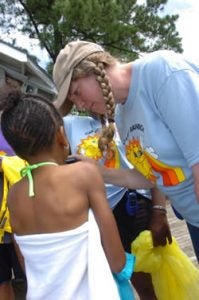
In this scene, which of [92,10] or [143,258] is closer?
[143,258]

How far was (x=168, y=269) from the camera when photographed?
260 centimetres

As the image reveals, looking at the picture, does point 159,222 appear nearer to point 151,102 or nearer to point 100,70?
point 151,102

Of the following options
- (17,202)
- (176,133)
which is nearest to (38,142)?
(17,202)

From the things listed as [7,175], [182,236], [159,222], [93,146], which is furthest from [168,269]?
[182,236]

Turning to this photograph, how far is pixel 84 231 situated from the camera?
183cm

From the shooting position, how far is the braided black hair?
1.90 m

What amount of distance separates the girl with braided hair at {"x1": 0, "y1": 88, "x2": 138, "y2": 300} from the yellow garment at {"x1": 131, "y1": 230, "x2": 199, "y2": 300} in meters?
0.62

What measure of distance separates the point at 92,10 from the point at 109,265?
12840 mm

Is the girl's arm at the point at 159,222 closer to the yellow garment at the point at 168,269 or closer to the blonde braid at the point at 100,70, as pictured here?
the yellow garment at the point at 168,269

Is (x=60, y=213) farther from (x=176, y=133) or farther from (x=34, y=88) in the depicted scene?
(x=34, y=88)

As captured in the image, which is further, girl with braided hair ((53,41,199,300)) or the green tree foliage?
the green tree foliage

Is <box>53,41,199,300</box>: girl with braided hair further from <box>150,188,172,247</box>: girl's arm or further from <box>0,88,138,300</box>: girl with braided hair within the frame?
<box>150,188,172,247</box>: girl's arm

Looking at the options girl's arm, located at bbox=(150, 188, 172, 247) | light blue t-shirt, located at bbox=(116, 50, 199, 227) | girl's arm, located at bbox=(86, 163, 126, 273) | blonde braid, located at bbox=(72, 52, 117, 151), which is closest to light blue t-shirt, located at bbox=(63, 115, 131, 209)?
girl's arm, located at bbox=(150, 188, 172, 247)

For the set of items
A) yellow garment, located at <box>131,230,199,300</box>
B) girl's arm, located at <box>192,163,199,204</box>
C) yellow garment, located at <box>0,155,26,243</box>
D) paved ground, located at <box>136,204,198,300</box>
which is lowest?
paved ground, located at <box>136,204,198,300</box>
